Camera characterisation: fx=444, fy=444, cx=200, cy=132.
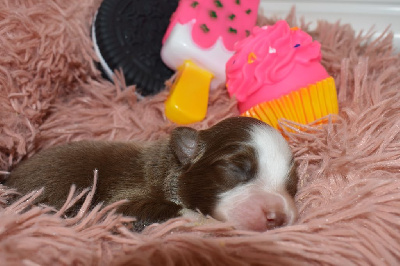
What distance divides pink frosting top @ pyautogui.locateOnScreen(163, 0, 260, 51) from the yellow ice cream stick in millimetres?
120

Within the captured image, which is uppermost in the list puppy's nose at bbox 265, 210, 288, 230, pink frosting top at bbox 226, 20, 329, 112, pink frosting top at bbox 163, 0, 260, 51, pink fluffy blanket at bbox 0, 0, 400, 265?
pink frosting top at bbox 163, 0, 260, 51

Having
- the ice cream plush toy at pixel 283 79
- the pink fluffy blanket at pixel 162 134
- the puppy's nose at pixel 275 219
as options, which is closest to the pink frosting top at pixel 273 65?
the ice cream plush toy at pixel 283 79

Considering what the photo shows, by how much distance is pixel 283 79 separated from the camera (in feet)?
4.92

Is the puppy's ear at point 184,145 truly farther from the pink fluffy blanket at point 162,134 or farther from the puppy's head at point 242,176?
the pink fluffy blanket at point 162,134

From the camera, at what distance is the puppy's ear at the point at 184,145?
4.45 feet

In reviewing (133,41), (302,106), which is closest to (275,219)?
(302,106)

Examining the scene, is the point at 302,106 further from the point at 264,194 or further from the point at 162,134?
the point at 162,134

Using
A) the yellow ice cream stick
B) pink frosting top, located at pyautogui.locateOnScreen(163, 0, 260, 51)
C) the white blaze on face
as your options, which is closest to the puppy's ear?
the white blaze on face

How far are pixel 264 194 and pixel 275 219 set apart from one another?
0.28 ft

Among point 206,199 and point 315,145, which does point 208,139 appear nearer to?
point 206,199

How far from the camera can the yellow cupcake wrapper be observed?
1465mm

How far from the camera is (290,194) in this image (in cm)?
127

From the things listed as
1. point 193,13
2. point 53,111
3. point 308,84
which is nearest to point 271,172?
point 308,84

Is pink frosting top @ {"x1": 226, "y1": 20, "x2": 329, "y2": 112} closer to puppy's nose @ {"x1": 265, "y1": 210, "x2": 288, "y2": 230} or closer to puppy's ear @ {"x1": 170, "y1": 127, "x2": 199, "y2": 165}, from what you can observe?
puppy's ear @ {"x1": 170, "y1": 127, "x2": 199, "y2": 165}
